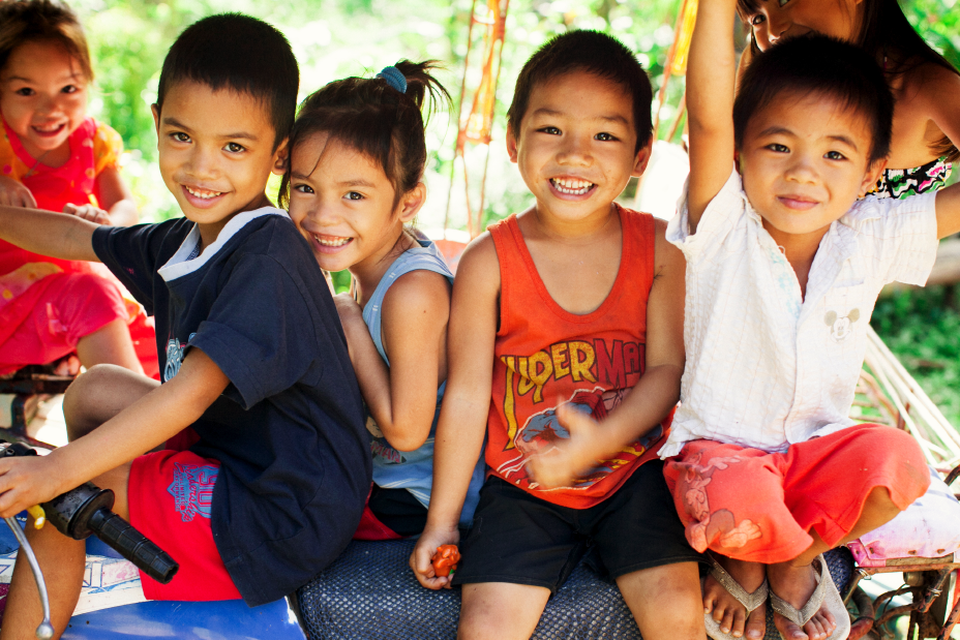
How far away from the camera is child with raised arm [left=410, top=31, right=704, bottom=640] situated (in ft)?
5.68

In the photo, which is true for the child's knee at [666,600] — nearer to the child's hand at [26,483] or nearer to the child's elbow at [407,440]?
the child's elbow at [407,440]

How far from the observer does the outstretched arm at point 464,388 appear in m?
1.79

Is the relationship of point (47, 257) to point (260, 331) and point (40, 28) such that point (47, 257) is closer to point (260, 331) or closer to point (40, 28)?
point (40, 28)

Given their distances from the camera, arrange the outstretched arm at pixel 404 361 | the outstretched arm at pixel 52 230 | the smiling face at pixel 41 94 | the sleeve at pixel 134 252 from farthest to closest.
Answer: the smiling face at pixel 41 94, the outstretched arm at pixel 52 230, the sleeve at pixel 134 252, the outstretched arm at pixel 404 361

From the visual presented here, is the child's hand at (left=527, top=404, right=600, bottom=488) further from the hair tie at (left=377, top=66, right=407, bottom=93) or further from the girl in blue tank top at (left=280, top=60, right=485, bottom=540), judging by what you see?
the hair tie at (left=377, top=66, right=407, bottom=93)

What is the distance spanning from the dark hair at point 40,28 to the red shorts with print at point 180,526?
1518 mm

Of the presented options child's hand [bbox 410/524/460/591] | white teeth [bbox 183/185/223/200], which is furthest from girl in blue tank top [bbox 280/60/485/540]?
white teeth [bbox 183/185/223/200]

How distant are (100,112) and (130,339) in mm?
4228

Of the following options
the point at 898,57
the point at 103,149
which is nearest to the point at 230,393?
the point at 103,149

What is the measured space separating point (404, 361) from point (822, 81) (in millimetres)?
1077

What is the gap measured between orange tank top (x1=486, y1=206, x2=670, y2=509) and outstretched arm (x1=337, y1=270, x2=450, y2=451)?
18 centimetres

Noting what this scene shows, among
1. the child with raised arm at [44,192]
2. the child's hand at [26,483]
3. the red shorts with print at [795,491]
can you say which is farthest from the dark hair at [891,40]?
the child with raised arm at [44,192]

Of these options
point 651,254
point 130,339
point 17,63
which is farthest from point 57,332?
point 651,254

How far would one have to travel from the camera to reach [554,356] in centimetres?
186
